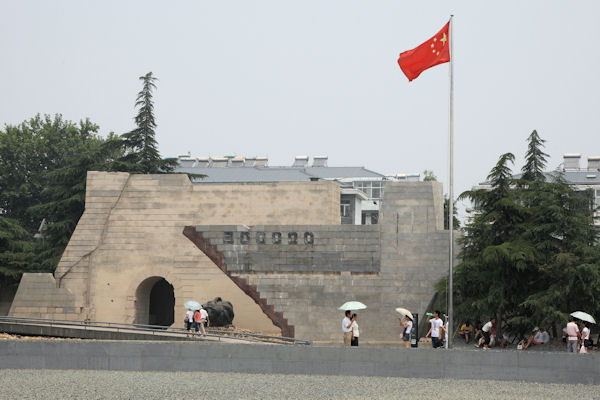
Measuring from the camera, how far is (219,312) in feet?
108

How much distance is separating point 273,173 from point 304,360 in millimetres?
48592

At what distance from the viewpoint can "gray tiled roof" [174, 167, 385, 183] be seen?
6769 centimetres

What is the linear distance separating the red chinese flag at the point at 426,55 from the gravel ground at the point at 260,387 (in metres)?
10.1

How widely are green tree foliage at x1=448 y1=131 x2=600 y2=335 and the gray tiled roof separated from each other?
34.1m

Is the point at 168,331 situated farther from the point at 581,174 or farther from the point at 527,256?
the point at 581,174

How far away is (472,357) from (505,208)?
10.2 m

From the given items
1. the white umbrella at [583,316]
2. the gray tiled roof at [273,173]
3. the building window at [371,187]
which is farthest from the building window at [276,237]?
the building window at [371,187]

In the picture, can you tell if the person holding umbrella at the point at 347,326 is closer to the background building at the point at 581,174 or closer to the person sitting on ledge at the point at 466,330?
the person sitting on ledge at the point at 466,330

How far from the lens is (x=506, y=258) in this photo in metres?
27.8

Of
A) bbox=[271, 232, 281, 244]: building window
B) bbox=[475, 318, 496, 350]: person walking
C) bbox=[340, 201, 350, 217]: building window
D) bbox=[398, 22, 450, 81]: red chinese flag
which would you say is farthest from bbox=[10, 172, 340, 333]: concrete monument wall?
bbox=[340, 201, 350, 217]: building window

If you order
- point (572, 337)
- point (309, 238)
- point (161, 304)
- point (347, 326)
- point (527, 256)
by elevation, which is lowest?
point (572, 337)

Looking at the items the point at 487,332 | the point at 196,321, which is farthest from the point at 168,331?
the point at 487,332

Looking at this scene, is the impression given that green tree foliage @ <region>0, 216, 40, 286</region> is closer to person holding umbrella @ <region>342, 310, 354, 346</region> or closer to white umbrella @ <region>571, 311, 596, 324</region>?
person holding umbrella @ <region>342, 310, 354, 346</region>

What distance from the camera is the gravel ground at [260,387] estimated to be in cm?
1827
